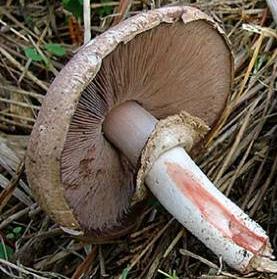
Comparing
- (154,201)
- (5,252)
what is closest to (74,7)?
(154,201)

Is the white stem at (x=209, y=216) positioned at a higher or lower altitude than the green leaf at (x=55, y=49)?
lower

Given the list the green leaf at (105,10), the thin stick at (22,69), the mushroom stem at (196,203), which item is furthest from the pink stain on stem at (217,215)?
the green leaf at (105,10)

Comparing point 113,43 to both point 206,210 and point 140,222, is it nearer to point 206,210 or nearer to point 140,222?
point 206,210

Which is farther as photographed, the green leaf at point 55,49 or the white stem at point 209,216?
the green leaf at point 55,49

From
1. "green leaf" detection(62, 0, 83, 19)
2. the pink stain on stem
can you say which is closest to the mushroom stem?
the pink stain on stem

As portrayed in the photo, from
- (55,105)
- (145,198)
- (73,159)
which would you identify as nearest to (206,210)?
(145,198)

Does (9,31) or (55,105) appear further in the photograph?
(9,31)

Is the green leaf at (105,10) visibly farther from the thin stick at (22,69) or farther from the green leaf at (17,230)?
the green leaf at (17,230)

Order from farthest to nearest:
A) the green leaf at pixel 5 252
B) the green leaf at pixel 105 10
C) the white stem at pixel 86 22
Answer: the green leaf at pixel 105 10, the white stem at pixel 86 22, the green leaf at pixel 5 252
